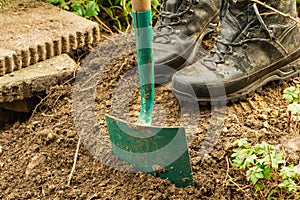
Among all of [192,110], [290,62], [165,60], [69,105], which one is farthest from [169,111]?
[290,62]

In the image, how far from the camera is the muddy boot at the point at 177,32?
247cm

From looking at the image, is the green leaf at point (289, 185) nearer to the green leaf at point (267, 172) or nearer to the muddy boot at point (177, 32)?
the green leaf at point (267, 172)

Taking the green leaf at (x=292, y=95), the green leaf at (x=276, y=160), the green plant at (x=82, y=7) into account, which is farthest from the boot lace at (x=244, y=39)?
the green plant at (x=82, y=7)

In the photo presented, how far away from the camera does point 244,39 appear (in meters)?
2.33

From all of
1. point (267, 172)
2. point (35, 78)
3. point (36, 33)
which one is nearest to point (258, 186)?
point (267, 172)

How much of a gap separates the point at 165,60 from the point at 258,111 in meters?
0.46

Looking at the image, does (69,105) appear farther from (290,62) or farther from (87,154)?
(290,62)

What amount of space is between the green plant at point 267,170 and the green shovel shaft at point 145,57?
40 centimetres

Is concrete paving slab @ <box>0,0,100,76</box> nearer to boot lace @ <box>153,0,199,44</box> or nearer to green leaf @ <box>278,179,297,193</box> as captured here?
boot lace @ <box>153,0,199,44</box>

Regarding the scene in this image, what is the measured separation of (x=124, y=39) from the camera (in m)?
2.85

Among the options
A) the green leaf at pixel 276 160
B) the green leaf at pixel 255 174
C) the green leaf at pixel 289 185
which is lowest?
the green leaf at pixel 289 185

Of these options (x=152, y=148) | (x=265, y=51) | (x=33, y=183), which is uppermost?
(x=265, y=51)

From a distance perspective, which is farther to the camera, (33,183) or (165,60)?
(165,60)

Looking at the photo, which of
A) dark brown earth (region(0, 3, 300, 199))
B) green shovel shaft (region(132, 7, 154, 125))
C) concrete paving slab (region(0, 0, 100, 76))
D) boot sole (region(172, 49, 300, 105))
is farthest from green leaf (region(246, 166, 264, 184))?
concrete paving slab (region(0, 0, 100, 76))
